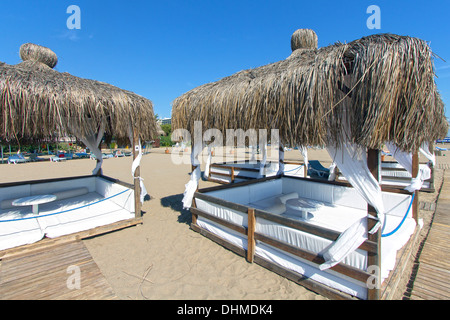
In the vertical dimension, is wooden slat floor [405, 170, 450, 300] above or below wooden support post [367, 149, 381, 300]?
below

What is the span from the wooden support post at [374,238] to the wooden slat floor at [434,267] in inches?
26.4

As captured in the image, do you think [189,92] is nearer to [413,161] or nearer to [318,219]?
[318,219]

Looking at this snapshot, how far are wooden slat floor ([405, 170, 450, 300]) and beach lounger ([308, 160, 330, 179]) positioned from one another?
505cm

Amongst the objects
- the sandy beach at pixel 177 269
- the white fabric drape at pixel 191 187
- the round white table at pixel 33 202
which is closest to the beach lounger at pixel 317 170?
the sandy beach at pixel 177 269

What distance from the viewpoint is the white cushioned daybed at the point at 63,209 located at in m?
3.25

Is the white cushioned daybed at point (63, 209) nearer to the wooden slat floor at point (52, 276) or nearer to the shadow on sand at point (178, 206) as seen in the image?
the wooden slat floor at point (52, 276)

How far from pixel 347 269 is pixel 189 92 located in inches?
159

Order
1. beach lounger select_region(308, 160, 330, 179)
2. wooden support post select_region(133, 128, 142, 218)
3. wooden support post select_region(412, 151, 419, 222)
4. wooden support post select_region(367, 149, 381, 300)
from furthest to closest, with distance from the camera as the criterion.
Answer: beach lounger select_region(308, 160, 330, 179), wooden support post select_region(133, 128, 142, 218), wooden support post select_region(412, 151, 419, 222), wooden support post select_region(367, 149, 381, 300)

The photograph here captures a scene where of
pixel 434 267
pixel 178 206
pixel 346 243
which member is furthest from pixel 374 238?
pixel 178 206

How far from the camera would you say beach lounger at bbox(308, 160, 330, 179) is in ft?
30.4

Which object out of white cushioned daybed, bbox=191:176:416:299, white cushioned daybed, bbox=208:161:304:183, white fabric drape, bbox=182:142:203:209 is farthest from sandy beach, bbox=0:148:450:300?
white cushioned daybed, bbox=208:161:304:183

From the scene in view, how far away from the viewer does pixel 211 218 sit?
355 cm

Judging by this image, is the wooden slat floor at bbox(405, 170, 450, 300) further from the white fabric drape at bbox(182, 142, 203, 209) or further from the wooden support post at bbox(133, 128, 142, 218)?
the wooden support post at bbox(133, 128, 142, 218)
